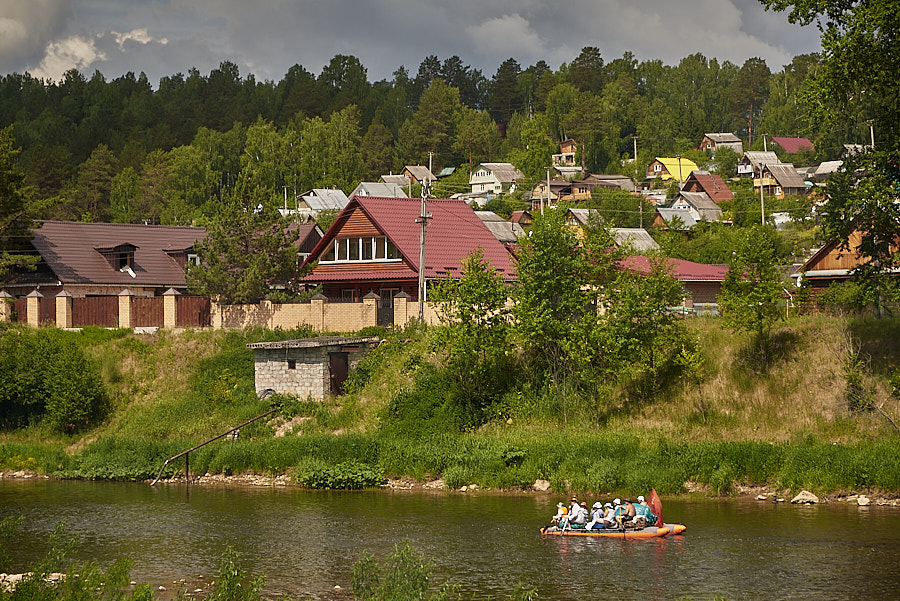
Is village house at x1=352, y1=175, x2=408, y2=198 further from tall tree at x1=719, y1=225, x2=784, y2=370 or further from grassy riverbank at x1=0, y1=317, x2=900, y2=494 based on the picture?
tall tree at x1=719, y1=225, x2=784, y2=370

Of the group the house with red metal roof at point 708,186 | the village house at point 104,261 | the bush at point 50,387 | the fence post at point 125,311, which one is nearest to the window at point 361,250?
the village house at point 104,261

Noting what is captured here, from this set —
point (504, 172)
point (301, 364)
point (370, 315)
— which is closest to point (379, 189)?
point (504, 172)

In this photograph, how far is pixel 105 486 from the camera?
124 feet

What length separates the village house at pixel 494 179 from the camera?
137750mm

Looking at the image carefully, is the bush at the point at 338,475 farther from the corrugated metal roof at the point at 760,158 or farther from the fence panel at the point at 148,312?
the corrugated metal roof at the point at 760,158

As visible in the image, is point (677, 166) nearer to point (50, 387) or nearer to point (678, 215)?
point (678, 215)

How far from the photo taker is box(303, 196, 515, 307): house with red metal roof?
182 ft

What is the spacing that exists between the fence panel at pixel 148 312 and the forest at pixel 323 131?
46502 millimetres

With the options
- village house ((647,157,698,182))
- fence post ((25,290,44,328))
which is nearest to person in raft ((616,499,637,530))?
fence post ((25,290,44,328))

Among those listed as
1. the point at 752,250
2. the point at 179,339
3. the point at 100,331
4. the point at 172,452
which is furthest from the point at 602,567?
the point at 100,331

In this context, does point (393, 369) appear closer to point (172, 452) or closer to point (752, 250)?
point (172, 452)

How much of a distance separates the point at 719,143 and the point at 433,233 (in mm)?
117519

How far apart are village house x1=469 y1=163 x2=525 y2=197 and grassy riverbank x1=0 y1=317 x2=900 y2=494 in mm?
93854

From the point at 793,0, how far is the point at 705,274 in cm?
3448
